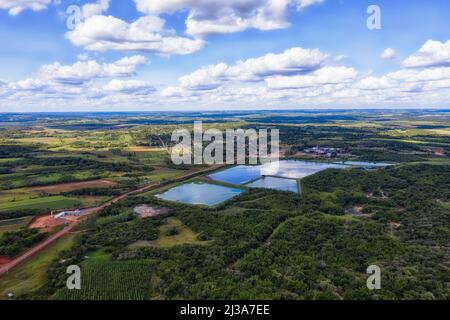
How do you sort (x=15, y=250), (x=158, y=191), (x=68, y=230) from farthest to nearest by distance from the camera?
(x=158, y=191)
(x=68, y=230)
(x=15, y=250)

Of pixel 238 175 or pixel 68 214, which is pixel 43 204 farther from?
pixel 238 175

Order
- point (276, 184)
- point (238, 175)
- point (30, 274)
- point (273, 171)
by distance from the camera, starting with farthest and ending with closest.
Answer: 1. point (273, 171)
2. point (238, 175)
3. point (276, 184)
4. point (30, 274)

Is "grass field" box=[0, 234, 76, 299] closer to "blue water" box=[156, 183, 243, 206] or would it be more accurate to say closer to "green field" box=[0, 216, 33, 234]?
"green field" box=[0, 216, 33, 234]

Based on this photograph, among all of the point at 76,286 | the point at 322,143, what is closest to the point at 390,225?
the point at 76,286

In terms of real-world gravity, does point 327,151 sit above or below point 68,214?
above

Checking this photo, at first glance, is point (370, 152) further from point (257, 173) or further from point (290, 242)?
point (290, 242)

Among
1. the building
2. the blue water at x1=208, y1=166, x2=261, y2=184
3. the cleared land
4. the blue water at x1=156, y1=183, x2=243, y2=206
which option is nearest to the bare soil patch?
the blue water at x1=156, y1=183, x2=243, y2=206

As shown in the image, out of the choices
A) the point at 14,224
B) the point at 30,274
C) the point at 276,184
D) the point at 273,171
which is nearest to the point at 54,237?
the point at 14,224
